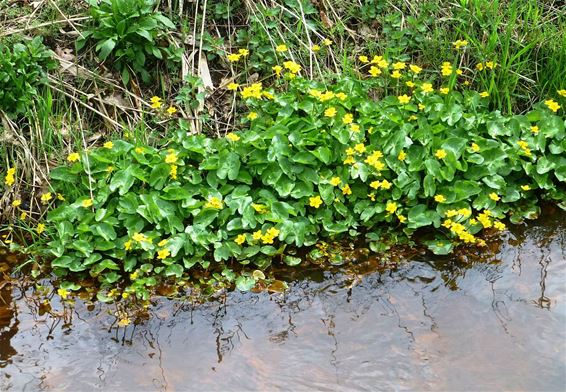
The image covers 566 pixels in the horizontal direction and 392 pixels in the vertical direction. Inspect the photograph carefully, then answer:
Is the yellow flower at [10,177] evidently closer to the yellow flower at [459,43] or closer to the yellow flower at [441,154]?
the yellow flower at [441,154]

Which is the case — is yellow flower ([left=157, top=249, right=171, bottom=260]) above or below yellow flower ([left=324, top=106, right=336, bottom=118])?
below

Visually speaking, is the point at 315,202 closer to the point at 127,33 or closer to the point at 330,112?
the point at 330,112

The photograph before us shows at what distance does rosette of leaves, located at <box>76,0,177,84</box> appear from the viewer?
4.46 meters

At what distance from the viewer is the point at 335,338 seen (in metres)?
3.45

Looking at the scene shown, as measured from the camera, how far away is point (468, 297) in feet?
12.1

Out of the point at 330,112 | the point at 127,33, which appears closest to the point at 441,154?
the point at 330,112

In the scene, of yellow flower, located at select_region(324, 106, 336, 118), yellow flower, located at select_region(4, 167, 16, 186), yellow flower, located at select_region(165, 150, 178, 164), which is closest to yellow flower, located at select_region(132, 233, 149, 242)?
yellow flower, located at select_region(165, 150, 178, 164)

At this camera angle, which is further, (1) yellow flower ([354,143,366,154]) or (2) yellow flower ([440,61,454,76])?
(2) yellow flower ([440,61,454,76])

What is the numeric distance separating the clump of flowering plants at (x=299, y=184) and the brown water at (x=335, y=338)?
0.76 feet

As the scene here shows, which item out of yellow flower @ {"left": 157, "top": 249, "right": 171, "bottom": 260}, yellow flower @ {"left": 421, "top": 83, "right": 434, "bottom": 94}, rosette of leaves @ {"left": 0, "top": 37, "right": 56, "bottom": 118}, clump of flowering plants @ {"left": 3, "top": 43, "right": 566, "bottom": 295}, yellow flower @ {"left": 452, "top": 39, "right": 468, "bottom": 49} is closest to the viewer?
yellow flower @ {"left": 157, "top": 249, "right": 171, "bottom": 260}

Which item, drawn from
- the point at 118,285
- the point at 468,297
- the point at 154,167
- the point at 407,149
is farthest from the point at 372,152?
the point at 118,285

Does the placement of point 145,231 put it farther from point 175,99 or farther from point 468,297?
point 468,297

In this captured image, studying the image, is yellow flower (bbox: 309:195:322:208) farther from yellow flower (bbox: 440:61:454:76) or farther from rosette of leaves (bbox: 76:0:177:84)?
rosette of leaves (bbox: 76:0:177:84)

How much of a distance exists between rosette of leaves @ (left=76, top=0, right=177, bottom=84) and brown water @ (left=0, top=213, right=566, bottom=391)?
1.68 m
